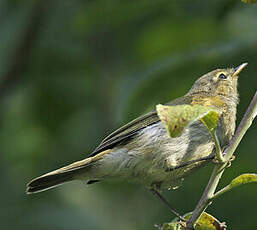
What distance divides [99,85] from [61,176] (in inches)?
56.0

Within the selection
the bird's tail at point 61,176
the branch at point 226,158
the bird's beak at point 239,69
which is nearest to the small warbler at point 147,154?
the bird's tail at point 61,176

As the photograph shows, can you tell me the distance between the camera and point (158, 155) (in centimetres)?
395

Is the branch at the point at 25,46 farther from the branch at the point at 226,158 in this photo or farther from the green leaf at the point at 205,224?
the branch at the point at 226,158

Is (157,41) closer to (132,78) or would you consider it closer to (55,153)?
(132,78)

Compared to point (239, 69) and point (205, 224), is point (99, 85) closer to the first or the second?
point (239, 69)

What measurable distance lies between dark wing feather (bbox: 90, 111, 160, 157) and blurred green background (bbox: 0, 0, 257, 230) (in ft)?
0.35

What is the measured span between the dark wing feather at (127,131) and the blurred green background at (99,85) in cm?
11

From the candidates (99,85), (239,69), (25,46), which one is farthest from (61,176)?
(239,69)

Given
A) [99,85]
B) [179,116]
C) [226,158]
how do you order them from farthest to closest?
[99,85], [226,158], [179,116]

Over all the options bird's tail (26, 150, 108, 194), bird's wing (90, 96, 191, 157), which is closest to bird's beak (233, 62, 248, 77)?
bird's wing (90, 96, 191, 157)

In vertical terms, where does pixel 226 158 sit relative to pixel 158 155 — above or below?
above

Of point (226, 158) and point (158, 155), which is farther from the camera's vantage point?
point (158, 155)

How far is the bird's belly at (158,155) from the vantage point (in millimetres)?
3834

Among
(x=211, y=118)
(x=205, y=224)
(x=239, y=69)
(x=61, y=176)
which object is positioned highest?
(x=211, y=118)
